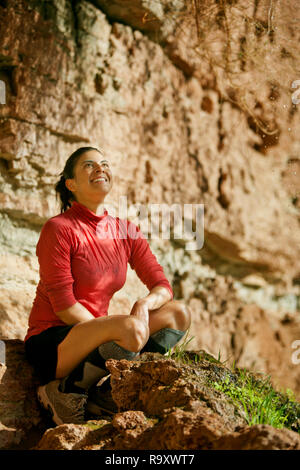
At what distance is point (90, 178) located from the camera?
7.12 ft

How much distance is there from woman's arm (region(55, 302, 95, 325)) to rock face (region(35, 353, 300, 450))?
22cm

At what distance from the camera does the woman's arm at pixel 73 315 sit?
192 cm

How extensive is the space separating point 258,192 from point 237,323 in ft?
3.03

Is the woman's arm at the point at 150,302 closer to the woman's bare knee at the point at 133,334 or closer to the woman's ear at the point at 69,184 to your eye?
the woman's bare knee at the point at 133,334

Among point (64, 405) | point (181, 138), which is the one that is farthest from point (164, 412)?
point (181, 138)

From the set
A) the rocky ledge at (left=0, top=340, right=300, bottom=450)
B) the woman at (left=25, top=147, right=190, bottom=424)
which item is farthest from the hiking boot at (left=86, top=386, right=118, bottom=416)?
the rocky ledge at (left=0, top=340, right=300, bottom=450)

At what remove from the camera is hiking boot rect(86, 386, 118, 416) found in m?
1.97

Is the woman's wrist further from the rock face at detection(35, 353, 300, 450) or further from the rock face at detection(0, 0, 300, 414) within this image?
the rock face at detection(0, 0, 300, 414)

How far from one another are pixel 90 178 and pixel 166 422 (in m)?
1.10

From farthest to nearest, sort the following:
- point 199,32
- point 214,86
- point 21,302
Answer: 1. point 214,86
2. point 199,32
3. point 21,302

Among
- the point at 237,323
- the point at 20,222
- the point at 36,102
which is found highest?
the point at 36,102

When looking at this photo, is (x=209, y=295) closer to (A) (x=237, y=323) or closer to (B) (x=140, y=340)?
(A) (x=237, y=323)
